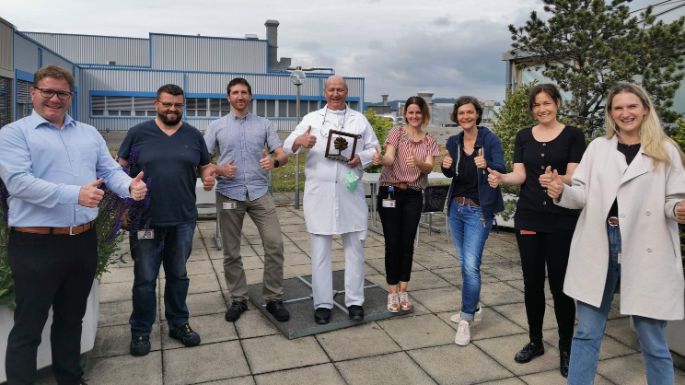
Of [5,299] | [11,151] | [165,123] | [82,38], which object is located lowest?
[5,299]

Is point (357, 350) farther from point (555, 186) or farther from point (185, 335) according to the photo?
point (555, 186)

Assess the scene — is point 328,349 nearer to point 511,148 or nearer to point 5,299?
point 5,299

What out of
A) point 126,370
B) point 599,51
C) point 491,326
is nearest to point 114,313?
point 126,370

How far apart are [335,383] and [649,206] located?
78.9 inches

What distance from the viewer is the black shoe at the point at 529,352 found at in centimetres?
349

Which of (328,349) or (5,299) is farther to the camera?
(328,349)

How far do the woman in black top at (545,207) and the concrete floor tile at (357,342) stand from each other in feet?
3.53

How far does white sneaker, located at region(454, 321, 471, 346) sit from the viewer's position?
3.79 m

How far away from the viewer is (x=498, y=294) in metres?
4.98

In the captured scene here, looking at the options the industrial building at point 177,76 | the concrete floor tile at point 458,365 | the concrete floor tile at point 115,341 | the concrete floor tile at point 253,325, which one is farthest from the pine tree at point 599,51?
the industrial building at point 177,76

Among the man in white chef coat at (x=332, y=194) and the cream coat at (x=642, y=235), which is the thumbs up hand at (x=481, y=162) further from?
the cream coat at (x=642, y=235)

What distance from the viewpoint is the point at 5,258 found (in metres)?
2.88

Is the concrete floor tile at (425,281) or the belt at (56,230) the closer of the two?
the belt at (56,230)

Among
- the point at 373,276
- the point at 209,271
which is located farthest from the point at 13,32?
the point at 373,276
